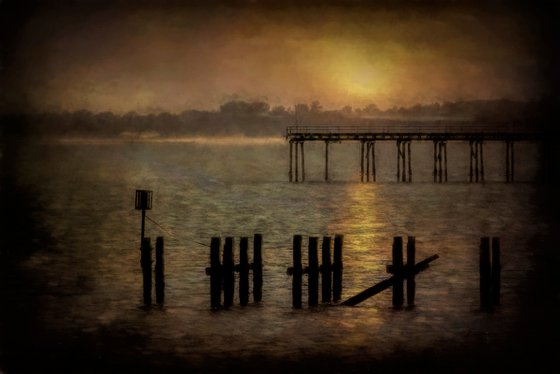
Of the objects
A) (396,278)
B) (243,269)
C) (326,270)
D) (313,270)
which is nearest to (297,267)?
(313,270)

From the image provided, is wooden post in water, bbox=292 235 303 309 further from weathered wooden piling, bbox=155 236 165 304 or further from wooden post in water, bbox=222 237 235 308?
weathered wooden piling, bbox=155 236 165 304

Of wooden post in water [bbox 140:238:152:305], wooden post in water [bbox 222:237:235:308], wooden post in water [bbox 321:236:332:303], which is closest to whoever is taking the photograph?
wooden post in water [bbox 222:237:235:308]

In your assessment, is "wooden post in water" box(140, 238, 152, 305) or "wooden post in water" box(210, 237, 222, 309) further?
"wooden post in water" box(140, 238, 152, 305)

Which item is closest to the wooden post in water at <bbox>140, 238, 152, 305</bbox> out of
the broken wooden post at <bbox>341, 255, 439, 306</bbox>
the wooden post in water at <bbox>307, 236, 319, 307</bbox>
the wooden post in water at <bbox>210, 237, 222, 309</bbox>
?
the wooden post in water at <bbox>210, 237, 222, 309</bbox>

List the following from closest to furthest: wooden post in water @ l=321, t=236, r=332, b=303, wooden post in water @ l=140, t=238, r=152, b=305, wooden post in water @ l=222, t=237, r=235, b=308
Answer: wooden post in water @ l=222, t=237, r=235, b=308 < wooden post in water @ l=321, t=236, r=332, b=303 < wooden post in water @ l=140, t=238, r=152, b=305

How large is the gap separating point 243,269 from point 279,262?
6206 millimetres

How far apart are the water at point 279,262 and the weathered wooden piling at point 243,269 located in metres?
0.18

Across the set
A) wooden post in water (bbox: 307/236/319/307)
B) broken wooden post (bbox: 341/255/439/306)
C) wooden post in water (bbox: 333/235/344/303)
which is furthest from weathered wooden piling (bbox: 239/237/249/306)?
broken wooden post (bbox: 341/255/439/306)

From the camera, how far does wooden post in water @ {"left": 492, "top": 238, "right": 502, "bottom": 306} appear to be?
8938 millimetres

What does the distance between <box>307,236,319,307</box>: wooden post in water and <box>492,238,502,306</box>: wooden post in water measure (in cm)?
176

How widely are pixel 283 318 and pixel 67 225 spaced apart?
14200 mm

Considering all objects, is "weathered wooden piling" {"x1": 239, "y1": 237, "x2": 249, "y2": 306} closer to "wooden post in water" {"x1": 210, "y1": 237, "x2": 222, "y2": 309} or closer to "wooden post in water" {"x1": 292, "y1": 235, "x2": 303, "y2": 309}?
"wooden post in water" {"x1": 210, "y1": 237, "x2": 222, "y2": 309}

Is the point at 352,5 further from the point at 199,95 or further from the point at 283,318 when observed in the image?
the point at 199,95

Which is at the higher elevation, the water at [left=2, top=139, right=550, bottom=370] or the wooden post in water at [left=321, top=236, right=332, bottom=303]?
the wooden post in water at [left=321, top=236, right=332, bottom=303]
